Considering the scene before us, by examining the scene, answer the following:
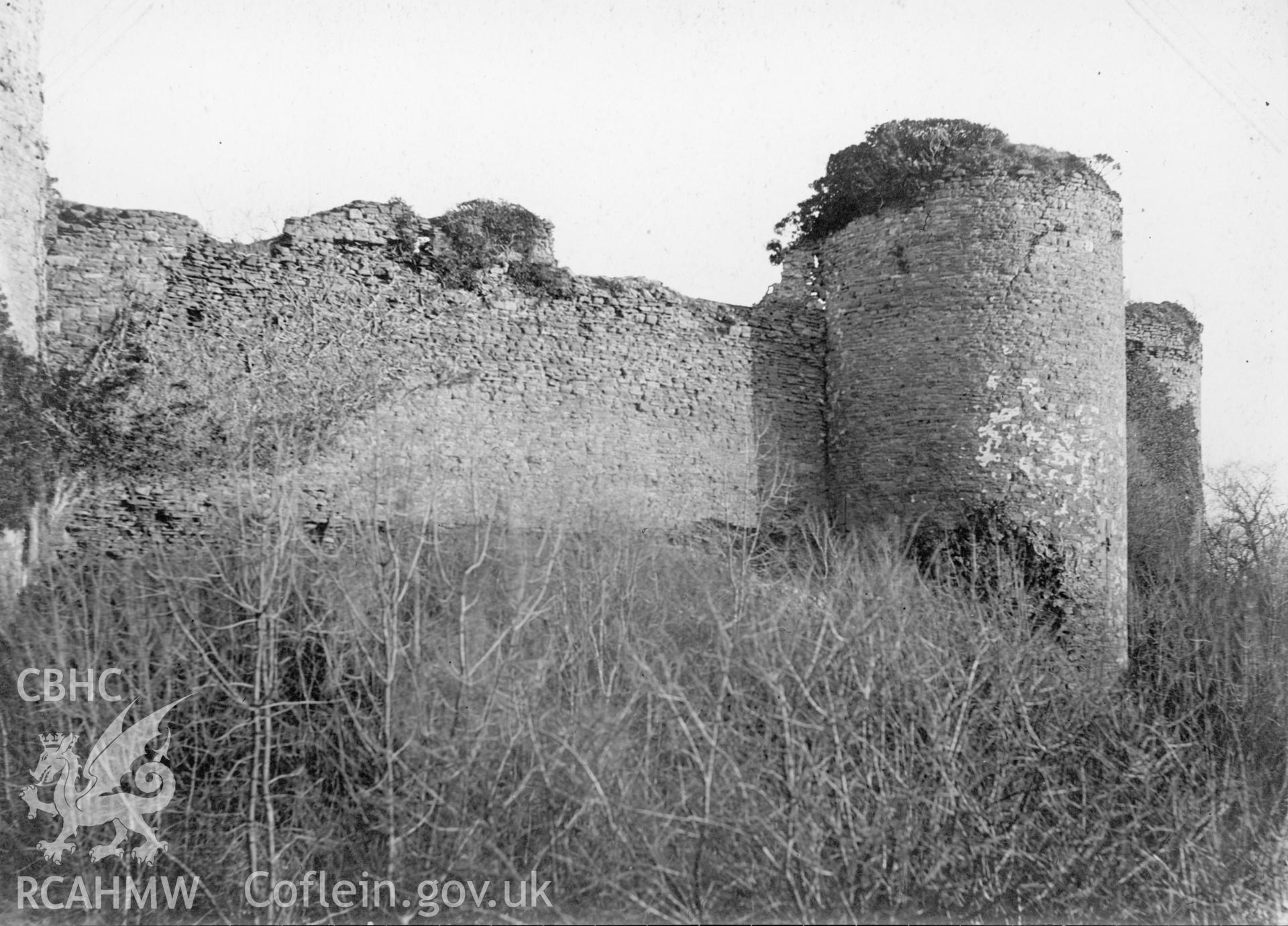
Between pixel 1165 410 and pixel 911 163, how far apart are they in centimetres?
641

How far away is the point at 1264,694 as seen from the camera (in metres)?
11.3

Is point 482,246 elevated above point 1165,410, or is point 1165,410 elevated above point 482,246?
point 482,246

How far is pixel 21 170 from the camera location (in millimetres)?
9211

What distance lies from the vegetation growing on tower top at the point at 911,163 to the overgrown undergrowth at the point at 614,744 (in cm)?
452

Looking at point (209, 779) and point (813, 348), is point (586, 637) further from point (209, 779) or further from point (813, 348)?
point (813, 348)

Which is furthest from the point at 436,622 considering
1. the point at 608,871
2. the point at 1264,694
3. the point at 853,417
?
the point at 1264,694

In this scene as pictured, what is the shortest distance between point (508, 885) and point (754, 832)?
4.49ft

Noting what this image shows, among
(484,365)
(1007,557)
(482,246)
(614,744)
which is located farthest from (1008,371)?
(614,744)

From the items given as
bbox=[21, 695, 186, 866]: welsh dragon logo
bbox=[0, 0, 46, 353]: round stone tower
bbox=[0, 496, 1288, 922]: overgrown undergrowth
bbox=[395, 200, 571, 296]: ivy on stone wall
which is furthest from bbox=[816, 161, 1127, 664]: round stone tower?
bbox=[0, 0, 46, 353]: round stone tower

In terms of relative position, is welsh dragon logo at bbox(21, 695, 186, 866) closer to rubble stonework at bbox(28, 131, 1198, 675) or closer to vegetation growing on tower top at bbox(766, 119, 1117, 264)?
rubble stonework at bbox(28, 131, 1198, 675)

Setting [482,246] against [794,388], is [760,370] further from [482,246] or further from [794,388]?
[482,246]

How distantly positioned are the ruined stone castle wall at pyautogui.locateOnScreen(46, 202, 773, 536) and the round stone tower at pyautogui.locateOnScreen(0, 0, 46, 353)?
0.82 ft

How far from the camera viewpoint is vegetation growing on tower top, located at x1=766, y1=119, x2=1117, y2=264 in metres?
11.6

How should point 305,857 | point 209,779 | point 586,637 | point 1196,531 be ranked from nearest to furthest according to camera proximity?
point 305,857, point 209,779, point 586,637, point 1196,531
